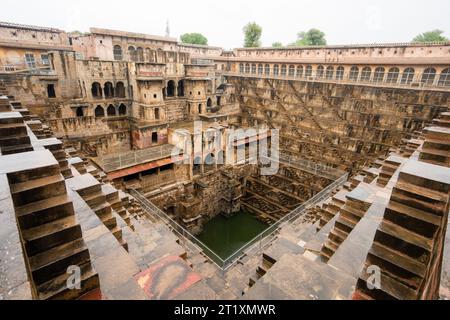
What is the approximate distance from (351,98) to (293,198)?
8565 millimetres

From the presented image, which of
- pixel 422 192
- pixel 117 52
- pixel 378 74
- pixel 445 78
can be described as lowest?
pixel 422 192

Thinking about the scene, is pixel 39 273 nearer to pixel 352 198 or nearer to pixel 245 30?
pixel 352 198

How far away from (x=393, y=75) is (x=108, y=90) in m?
22.5

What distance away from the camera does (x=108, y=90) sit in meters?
18.3

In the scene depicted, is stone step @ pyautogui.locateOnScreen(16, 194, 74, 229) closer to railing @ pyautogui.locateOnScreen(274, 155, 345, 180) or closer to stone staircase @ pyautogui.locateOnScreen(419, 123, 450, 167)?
stone staircase @ pyautogui.locateOnScreen(419, 123, 450, 167)

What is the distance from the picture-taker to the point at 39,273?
3.13m

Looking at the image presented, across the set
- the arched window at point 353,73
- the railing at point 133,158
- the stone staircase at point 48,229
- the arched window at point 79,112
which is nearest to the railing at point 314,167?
the arched window at point 353,73

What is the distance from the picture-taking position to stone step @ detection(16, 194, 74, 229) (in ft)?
10.8

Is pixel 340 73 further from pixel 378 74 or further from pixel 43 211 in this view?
pixel 43 211

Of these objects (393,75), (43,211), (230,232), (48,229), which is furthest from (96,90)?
(393,75)

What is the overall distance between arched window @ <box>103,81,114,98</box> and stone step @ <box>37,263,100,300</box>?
17.5m

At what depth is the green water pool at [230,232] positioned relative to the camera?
51.2 feet

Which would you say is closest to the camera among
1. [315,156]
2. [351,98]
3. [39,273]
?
[39,273]

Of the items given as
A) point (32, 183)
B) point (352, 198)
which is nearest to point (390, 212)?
point (352, 198)
